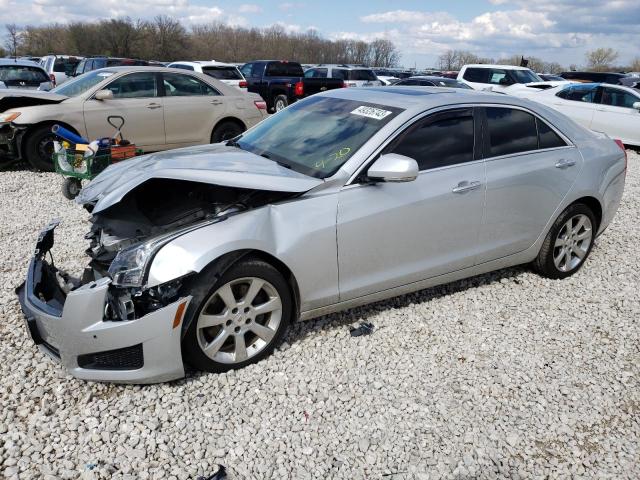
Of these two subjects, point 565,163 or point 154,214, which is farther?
point 565,163

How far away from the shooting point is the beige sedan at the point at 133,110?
7711 millimetres

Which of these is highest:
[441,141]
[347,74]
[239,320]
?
[441,141]

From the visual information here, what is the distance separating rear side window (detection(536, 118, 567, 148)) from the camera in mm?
4309

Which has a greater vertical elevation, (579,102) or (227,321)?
(579,102)

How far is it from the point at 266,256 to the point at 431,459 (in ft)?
4.72

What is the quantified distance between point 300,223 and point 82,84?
6.79 metres

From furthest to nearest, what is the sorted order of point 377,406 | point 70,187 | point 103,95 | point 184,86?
point 184,86
point 103,95
point 70,187
point 377,406

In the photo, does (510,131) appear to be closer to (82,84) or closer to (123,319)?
(123,319)

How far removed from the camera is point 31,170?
818 centimetres

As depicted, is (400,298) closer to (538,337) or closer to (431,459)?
(538,337)

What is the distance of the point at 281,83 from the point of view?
16812 mm

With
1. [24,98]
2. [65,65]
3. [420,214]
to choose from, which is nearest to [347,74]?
[65,65]

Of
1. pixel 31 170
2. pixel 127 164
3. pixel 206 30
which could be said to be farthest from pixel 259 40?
pixel 127 164

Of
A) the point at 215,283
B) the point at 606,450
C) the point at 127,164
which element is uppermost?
the point at 127,164
